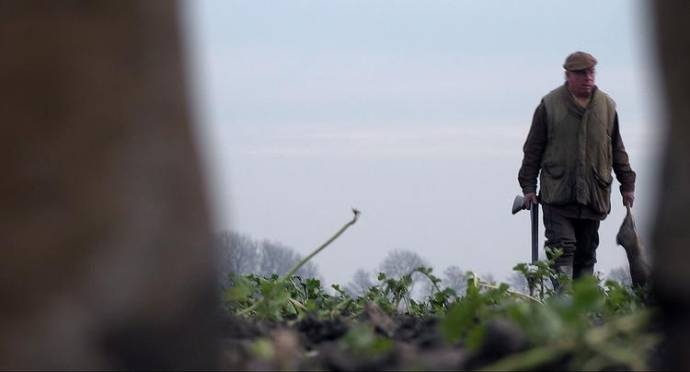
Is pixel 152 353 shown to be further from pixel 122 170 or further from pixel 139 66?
pixel 139 66

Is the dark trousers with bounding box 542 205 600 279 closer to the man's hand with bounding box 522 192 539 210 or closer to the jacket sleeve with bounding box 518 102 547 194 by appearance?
the man's hand with bounding box 522 192 539 210

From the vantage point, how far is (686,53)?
2277 mm

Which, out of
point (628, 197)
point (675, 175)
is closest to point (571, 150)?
point (628, 197)

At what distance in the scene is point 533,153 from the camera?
1242 cm

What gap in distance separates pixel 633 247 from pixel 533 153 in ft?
5.43

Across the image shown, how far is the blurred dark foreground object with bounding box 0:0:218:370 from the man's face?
1014cm

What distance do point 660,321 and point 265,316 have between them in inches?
55.1

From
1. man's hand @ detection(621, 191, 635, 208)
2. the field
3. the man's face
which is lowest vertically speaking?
the field

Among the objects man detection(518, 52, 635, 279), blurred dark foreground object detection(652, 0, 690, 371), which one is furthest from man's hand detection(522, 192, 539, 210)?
blurred dark foreground object detection(652, 0, 690, 371)

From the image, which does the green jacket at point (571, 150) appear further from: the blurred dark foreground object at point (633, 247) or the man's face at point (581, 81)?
the blurred dark foreground object at point (633, 247)

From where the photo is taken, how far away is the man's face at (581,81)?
12016 millimetres

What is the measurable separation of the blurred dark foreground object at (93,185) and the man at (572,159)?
397 inches

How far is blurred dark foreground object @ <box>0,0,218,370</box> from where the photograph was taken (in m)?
2.07

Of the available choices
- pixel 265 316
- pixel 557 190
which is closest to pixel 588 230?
pixel 557 190
